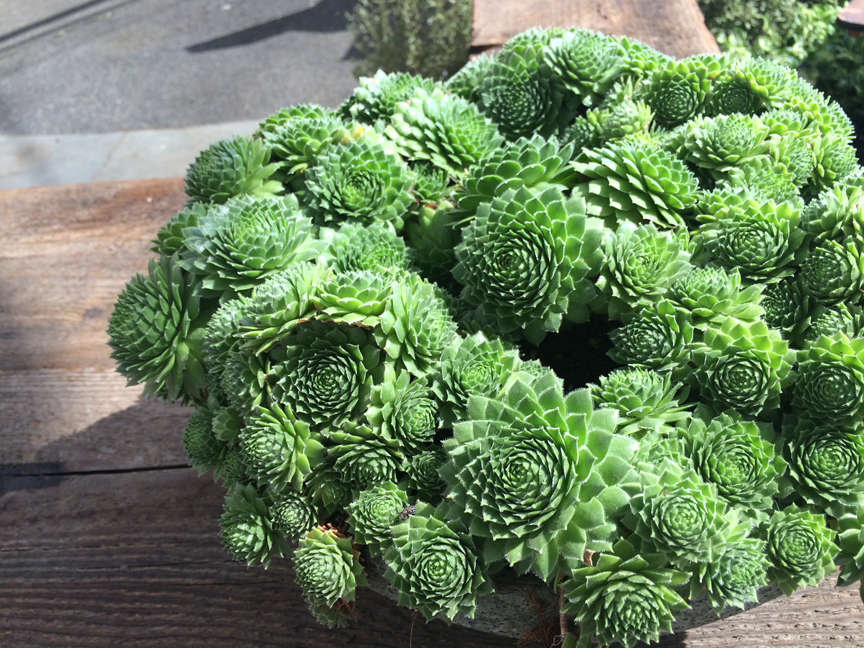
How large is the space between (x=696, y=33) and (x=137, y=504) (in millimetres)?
1382

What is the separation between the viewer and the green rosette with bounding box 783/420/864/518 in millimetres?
751

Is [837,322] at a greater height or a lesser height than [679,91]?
lesser

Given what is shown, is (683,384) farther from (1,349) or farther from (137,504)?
(1,349)

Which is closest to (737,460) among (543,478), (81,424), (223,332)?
(543,478)

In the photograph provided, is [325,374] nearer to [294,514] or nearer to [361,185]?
[294,514]

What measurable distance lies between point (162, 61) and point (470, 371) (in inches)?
196

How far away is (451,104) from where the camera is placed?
1.06 meters

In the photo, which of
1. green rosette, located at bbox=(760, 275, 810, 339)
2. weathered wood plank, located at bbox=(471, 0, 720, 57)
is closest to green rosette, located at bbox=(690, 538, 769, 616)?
green rosette, located at bbox=(760, 275, 810, 339)

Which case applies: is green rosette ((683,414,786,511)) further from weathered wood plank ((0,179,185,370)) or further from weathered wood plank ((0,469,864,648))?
weathered wood plank ((0,179,185,370))

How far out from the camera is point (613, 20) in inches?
69.2

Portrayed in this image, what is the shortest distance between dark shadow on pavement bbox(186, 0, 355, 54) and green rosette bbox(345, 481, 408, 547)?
4990 millimetres

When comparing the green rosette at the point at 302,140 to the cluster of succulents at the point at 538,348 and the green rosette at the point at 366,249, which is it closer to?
the cluster of succulents at the point at 538,348

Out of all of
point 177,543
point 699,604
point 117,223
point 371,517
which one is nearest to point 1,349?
point 117,223

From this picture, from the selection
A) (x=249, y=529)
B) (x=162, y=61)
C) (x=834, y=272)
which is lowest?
(x=162, y=61)
